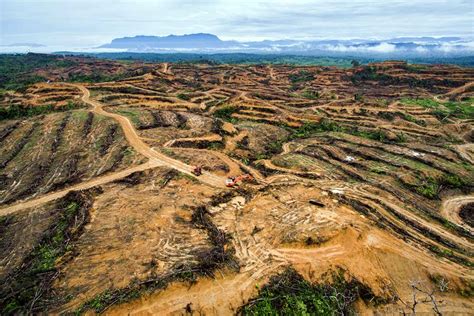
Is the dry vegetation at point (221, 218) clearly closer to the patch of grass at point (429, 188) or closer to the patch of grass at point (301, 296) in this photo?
the patch of grass at point (301, 296)

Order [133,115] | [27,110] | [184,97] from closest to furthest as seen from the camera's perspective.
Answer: [133,115], [27,110], [184,97]

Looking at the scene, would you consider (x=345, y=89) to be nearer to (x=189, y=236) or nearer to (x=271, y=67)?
(x=271, y=67)

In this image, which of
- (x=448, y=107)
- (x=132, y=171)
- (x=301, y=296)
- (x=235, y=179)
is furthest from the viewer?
(x=448, y=107)

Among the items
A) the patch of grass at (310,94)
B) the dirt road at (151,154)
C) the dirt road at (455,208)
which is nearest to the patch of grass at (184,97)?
the dirt road at (151,154)

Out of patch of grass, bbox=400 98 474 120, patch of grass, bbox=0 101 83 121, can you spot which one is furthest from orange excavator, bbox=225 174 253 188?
patch of grass, bbox=400 98 474 120

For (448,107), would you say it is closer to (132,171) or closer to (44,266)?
(132,171)

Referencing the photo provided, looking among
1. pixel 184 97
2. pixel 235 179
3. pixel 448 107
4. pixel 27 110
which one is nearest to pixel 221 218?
pixel 235 179
